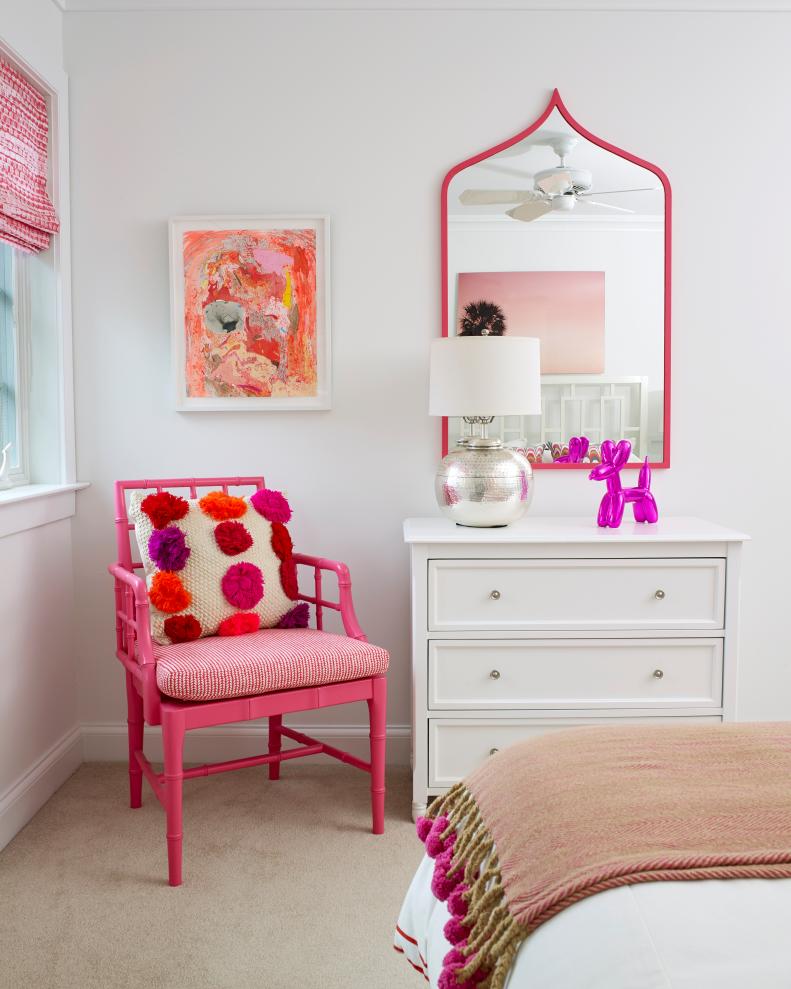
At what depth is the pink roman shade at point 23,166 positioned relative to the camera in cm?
254

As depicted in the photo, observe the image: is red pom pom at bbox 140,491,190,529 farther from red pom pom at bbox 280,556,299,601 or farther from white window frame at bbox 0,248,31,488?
white window frame at bbox 0,248,31,488

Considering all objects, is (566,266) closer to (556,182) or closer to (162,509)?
(556,182)

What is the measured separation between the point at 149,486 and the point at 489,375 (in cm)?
113

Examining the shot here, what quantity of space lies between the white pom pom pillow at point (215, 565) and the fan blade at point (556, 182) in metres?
1.39

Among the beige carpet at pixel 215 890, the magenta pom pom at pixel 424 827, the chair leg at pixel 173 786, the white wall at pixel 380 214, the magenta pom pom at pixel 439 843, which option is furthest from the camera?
the white wall at pixel 380 214

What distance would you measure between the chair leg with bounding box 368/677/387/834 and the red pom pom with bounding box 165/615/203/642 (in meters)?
0.54

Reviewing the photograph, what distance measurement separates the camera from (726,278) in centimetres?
300

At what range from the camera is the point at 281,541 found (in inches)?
107

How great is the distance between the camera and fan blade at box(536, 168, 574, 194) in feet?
9.68

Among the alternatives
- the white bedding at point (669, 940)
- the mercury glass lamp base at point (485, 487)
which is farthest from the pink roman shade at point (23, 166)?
the white bedding at point (669, 940)

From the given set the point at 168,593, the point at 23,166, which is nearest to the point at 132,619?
the point at 168,593

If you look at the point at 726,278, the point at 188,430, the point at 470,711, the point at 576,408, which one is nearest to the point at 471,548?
the point at 470,711

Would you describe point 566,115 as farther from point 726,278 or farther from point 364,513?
point 364,513

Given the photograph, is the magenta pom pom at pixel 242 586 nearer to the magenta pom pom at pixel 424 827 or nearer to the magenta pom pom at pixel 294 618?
the magenta pom pom at pixel 294 618
